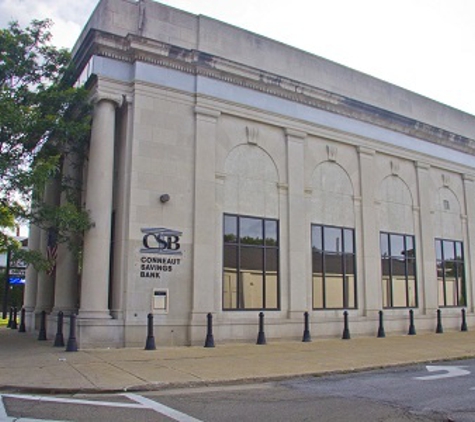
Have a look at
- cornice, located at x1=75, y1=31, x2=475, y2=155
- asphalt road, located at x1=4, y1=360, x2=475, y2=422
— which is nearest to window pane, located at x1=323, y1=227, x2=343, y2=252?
cornice, located at x1=75, y1=31, x2=475, y2=155

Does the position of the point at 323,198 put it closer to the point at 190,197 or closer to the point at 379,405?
the point at 190,197

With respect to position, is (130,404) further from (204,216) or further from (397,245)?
(397,245)

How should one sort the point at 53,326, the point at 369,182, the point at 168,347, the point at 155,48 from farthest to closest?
the point at 369,182 → the point at 53,326 → the point at 155,48 → the point at 168,347

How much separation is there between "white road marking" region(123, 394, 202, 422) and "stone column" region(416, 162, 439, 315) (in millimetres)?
17200

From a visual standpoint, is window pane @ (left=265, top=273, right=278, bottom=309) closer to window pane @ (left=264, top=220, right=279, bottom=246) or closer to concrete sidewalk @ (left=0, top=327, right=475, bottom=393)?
window pane @ (left=264, top=220, right=279, bottom=246)

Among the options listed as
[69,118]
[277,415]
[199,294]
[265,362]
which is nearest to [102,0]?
[69,118]

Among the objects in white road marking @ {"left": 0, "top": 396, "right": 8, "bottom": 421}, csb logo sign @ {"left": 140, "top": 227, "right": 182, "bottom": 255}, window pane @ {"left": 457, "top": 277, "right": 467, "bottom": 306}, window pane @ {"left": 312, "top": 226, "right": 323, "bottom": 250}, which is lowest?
white road marking @ {"left": 0, "top": 396, "right": 8, "bottom": 421}

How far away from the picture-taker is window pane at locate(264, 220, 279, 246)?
18625 mm

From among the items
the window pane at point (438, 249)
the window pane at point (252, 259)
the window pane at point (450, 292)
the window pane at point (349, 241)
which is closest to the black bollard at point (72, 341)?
the window pane at point (252, 259)

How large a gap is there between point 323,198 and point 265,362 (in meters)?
9.24

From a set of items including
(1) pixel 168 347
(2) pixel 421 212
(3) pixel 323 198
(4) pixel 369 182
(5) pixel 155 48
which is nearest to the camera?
(1) pixel 168 347

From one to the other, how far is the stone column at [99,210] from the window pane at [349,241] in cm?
956

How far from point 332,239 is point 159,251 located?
24.3 feet

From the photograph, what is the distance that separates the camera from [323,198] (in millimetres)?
20391
